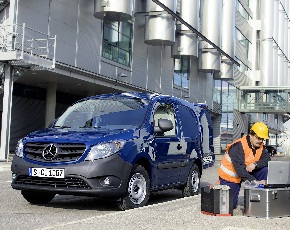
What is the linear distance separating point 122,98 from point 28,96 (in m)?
21.6

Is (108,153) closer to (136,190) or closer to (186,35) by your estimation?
(136,190)

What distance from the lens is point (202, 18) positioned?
128 feet

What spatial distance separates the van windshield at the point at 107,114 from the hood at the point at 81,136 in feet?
1.10

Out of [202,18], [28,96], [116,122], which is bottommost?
[116,122]

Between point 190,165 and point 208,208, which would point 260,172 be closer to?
point 208,208

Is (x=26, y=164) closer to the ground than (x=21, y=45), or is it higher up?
closer to the ground

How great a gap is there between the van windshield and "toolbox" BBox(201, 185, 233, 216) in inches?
72.3

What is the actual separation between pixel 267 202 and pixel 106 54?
871 inches

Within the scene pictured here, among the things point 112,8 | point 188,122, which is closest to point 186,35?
point 112,8

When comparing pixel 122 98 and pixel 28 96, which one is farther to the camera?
pixel 28 96

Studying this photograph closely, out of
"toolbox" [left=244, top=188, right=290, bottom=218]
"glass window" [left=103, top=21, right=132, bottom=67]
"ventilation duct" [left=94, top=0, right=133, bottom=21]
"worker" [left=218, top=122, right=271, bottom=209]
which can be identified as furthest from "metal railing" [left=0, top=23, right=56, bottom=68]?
"toolbox" [left=244, top=188, right=290, bottom=218]

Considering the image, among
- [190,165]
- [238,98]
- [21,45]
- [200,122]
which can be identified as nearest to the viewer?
[190,165]

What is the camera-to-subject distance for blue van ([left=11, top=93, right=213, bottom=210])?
739 cm

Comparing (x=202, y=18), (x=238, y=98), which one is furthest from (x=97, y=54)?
(x=238, y=98)
